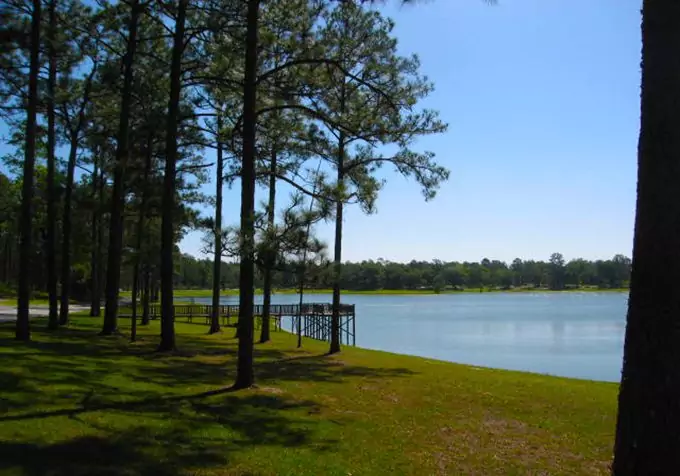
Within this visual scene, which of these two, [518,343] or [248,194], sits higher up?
[248,194]

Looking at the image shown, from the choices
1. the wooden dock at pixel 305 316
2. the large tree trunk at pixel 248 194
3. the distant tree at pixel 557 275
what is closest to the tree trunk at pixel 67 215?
the wooden dock at pixel 305 316

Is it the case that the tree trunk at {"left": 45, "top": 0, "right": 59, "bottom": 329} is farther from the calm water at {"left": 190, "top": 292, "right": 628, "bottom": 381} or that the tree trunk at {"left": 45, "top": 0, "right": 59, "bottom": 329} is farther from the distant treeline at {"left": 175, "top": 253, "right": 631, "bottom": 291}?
the distant treeline at {"left": 175, "top": 253, "right": 631, "bottom": 291}

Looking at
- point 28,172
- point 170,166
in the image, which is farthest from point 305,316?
point 28,172

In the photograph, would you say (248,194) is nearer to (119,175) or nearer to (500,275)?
(119,175)

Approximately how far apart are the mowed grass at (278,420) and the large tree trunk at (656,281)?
2.66 metres

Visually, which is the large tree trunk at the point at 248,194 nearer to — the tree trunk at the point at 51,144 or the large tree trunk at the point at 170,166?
the large tree trunk at the point at 170,166

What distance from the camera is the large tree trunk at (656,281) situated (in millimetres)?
3750

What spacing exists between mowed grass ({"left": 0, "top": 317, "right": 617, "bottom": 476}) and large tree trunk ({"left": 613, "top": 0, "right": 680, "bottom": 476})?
2.66 m

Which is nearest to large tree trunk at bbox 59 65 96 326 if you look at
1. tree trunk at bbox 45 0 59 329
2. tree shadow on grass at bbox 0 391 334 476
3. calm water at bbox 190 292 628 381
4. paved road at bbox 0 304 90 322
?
tree trunk at bbox 45 0 59 329

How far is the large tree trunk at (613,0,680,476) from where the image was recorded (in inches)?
148

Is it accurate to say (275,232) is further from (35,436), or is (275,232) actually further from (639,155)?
(639,155)

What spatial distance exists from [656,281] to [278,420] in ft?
17.8

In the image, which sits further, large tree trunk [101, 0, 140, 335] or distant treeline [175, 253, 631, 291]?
distant treeline [175, 253, 631, 291]

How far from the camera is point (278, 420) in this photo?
7.96 meters
